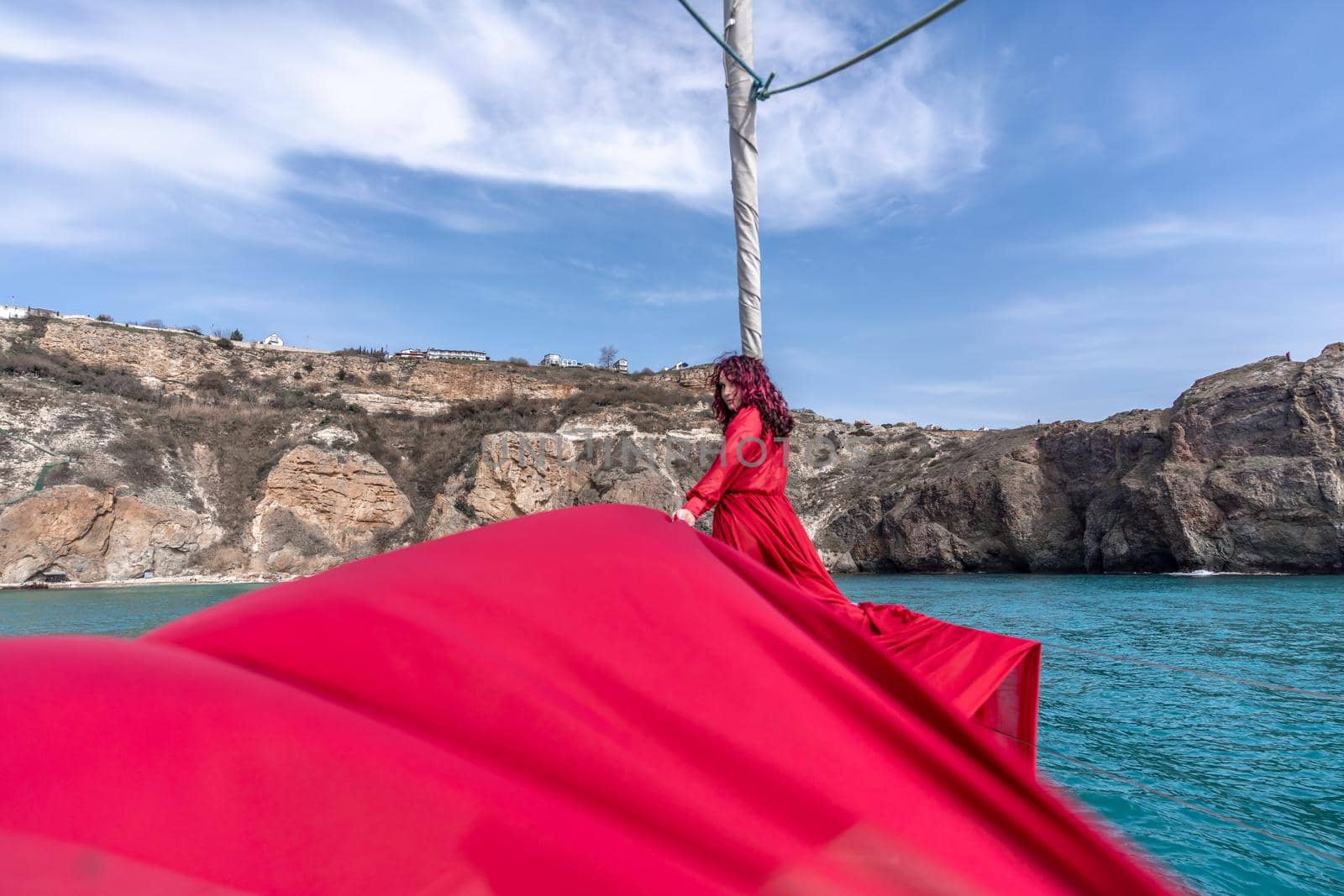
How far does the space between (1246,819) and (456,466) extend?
25686mm

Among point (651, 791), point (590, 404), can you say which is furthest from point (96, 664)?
point (590, 404)

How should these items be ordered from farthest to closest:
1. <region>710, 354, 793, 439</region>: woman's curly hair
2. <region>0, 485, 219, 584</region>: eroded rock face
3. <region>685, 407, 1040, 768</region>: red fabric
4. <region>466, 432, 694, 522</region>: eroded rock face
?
1. <region>466, 432, 694, 522</region>: eroded rock face
2. <region>0, 485, 219, 584</region>: eroded rock face
3. <region>710, 354, 793, 439</region>: woman's curly hair
4. <region>685, 407, 1040, 768</region>: red fabric

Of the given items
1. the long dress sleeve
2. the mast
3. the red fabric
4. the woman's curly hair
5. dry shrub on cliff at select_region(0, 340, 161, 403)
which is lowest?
the red fabric

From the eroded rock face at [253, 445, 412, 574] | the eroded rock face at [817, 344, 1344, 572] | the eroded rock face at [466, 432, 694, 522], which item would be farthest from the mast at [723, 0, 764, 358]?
the eroded rock face at [253, 445, 412, 574]

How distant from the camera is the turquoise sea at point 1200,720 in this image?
294 cm

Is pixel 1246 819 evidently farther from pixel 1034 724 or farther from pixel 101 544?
pixel 101 544

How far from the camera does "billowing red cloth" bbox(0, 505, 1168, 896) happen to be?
889mm

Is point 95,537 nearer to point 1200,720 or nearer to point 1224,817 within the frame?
point 1200,720

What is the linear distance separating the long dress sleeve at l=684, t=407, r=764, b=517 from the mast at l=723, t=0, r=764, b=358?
1.79 ft

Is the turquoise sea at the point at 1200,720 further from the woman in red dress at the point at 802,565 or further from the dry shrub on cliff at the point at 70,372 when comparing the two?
the dry shrub on cliff at the point at 70,372

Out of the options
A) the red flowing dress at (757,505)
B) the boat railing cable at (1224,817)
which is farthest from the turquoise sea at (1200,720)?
the red flowing dress at (757,505)

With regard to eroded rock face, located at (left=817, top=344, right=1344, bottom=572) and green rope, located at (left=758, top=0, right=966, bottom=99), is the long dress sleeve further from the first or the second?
eroded rock face, located at (left=817, top=344, right=1344, bottom=572)

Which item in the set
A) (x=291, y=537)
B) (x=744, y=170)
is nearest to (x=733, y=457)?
(x=744, y=170)

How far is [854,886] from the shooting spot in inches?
42.7
